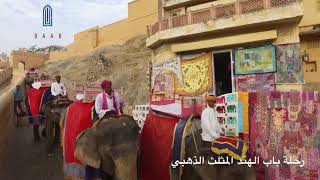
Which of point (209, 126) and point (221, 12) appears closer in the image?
point (209, 126)

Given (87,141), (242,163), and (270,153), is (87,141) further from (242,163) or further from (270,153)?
(270,153)

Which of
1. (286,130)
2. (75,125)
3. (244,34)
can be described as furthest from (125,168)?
(244,34)

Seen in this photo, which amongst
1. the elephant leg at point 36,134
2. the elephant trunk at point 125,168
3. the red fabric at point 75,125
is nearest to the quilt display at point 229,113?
the elephant trunk at point 125,168

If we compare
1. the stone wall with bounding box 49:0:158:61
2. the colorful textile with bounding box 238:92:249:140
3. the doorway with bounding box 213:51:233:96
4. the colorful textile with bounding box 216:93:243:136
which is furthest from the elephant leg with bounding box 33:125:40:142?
the stone wall with bounding box 49:0:158:61

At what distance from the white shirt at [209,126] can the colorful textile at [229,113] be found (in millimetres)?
1707

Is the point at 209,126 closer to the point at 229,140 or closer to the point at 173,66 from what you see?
the point at 229,140

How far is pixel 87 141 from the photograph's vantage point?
248 inches

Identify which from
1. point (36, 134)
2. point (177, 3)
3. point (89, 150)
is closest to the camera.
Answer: point (89, 150)

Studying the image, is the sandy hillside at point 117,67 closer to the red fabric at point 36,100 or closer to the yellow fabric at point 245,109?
the red fabric at point 36,100

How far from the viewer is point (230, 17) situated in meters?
17.7

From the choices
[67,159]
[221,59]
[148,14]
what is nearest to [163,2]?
[221,59]

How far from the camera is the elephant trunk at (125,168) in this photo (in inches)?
228

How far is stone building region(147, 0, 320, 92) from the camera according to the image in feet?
54.5

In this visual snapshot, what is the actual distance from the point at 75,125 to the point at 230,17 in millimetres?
11804
